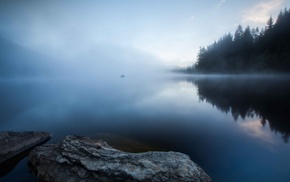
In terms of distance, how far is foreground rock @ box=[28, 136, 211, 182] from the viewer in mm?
6824

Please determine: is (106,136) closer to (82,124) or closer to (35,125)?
(82,124)

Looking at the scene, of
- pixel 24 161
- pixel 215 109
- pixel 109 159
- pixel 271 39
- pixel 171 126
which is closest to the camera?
pixel 109 159

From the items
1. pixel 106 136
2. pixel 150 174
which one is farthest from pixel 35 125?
pixel 150 174

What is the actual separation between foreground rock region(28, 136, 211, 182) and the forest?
78024mm

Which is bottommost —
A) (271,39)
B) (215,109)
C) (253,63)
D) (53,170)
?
(215,109)

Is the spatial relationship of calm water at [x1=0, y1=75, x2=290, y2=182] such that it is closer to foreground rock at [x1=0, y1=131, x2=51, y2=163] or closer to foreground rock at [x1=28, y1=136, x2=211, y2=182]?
foreground rock at [x1=0, y1=131, x2=51, y2=163]

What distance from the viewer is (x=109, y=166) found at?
723 cm

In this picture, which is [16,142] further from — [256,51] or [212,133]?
[256,51]

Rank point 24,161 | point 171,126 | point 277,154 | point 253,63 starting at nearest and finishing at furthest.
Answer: point 24,161 < point 277,154 < point 171,126 < point 253,63

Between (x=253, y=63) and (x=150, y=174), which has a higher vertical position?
(x=253, y=63)

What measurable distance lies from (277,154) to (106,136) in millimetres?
13578

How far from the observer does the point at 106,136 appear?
1590 cm

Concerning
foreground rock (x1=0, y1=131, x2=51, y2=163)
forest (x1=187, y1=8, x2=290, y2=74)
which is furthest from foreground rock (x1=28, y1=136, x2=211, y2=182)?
forest (x1=187, y1=8, x2=290, y2=74)

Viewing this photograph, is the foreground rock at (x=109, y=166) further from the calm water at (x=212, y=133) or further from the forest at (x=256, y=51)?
the forest at (x=256, y=51)
